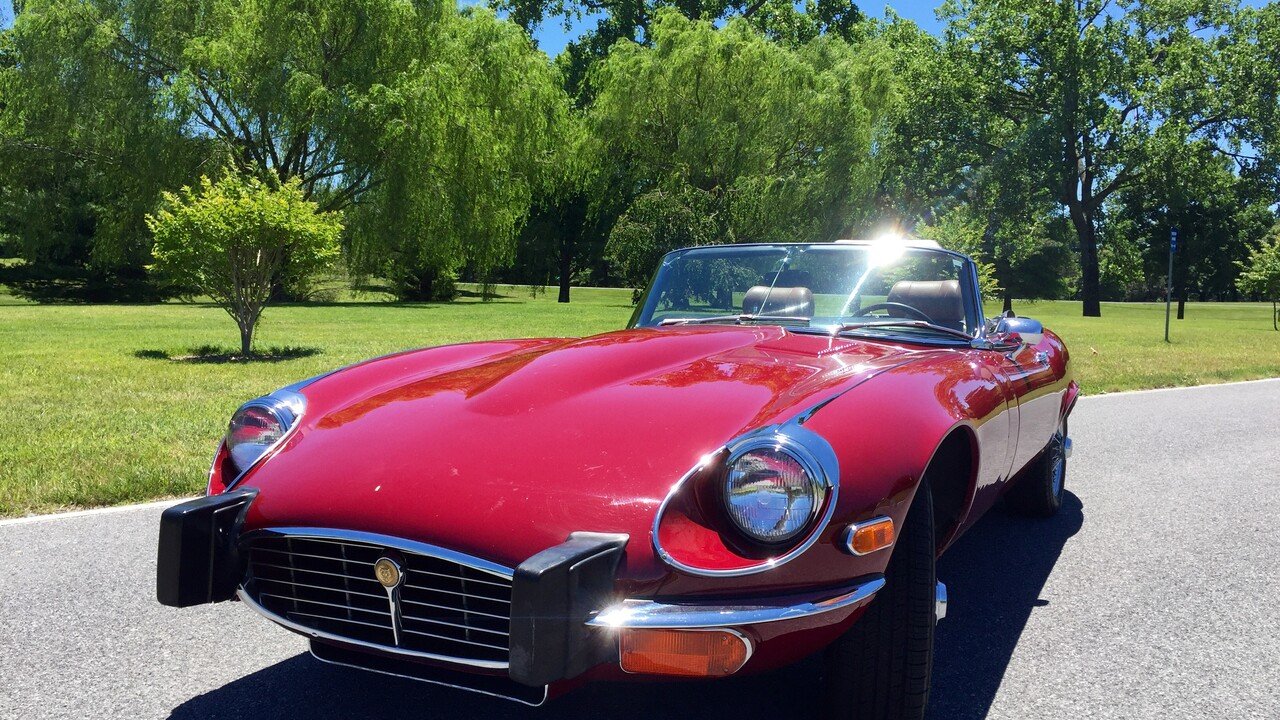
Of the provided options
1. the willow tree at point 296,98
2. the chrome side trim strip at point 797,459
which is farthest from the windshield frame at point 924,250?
the willow tree at point 296,98

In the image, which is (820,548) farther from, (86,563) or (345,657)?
(86,563)

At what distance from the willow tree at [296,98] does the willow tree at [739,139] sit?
5.32 m

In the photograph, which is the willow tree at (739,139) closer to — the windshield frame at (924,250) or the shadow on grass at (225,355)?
the shadow on grass at (225,355)

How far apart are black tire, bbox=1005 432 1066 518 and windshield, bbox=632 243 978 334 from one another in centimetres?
101

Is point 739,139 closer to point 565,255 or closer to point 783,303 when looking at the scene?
point 565,255

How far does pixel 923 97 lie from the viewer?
3934 cm

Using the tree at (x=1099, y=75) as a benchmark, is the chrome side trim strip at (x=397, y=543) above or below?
below

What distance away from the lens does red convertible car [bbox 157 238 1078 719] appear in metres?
1.94

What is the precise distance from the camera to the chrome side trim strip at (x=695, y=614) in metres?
1.90

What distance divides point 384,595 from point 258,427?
0.88 m

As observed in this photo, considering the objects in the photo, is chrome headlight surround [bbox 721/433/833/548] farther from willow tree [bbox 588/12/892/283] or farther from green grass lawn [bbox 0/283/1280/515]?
willow tree [bbox 588/12/892/283]

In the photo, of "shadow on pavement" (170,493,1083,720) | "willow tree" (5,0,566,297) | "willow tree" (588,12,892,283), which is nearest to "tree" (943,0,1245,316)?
"willow tree" (588,12,892,283)

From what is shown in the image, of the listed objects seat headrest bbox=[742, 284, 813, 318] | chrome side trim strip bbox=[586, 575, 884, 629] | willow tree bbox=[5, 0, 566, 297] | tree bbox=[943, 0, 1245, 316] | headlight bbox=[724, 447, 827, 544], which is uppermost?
tree bbox=[943, 0, 1245, 316]

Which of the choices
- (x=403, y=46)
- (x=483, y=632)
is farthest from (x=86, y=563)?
(x=403, y=46)
